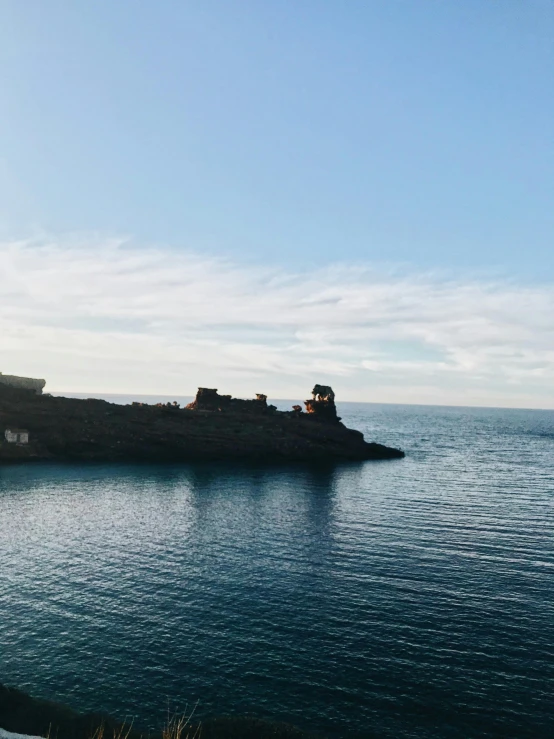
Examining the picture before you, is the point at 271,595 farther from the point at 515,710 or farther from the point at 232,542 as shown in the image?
the point at 515,710

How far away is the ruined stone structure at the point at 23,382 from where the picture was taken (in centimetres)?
13500

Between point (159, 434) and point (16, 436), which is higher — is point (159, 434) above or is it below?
below

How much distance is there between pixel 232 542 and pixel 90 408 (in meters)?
86.1

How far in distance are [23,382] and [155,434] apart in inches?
1776

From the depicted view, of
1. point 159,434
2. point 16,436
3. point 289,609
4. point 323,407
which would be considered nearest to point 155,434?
point 159,434

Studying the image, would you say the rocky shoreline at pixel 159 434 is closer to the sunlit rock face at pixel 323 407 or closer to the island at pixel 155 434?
the island at pixel 155 434

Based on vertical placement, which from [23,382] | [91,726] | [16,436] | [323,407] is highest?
[23,382]

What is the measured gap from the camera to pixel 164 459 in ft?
391

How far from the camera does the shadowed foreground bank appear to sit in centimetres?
2347

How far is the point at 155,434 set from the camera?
407 ft

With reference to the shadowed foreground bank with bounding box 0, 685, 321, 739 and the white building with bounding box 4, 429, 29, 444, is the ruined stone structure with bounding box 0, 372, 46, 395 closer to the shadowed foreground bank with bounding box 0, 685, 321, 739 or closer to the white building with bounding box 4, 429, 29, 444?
the white building with bounding box 4, 429, 29, 444

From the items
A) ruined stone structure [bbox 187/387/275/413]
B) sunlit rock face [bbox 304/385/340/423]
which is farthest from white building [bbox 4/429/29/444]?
sunlit rock face [bbox 304/385/340/423]

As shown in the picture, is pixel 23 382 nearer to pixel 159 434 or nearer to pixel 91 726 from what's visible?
pixel 159 434

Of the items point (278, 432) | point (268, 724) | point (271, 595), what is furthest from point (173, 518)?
point (278, 432)
